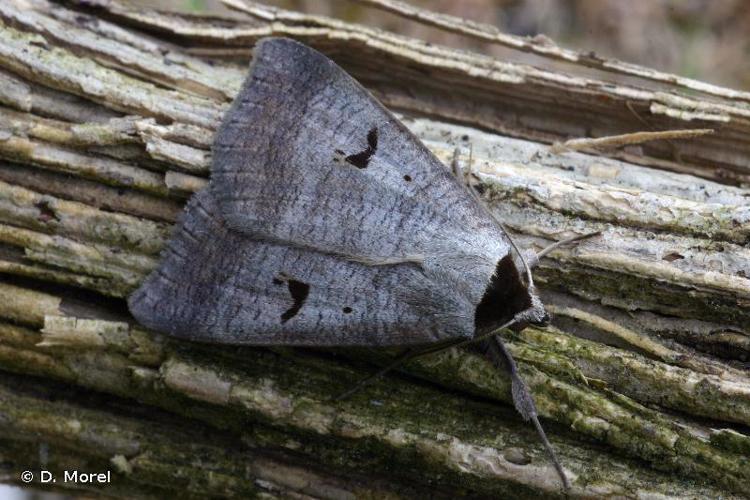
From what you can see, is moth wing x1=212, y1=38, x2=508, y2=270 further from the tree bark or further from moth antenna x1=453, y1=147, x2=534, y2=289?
the tree bark

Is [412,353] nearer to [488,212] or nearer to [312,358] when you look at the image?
[312,358]

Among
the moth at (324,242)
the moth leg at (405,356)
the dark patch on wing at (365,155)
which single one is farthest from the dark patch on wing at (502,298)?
the dark patch on wing at (365,155)

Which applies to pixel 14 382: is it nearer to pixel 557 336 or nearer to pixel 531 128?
pixel 557 336

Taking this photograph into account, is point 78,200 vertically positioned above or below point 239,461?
above

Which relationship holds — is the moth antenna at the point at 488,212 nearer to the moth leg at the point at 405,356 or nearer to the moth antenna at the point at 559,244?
the moth antenna at the point at 559,244

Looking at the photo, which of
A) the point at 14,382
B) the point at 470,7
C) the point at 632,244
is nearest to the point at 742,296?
the point at 632,244

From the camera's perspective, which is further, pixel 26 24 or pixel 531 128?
pixel 531 128

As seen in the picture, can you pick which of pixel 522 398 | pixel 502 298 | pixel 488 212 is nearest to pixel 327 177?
pixel 488 212

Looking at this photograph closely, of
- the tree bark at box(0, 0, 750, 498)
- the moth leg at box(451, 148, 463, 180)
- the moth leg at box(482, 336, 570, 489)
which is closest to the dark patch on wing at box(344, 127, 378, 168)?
the moth leg at box(451, 148, 463, 180)

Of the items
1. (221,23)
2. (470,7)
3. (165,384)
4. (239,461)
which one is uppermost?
(470,7)
